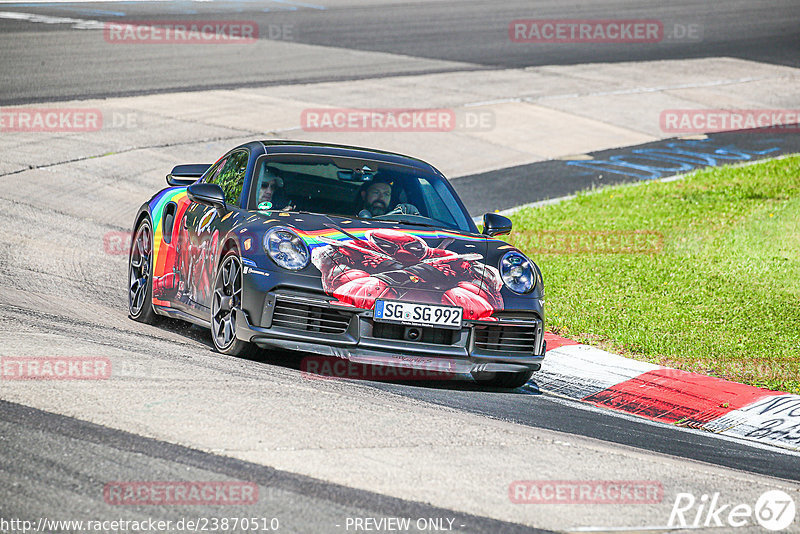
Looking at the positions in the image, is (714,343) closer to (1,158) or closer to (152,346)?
(152,346)

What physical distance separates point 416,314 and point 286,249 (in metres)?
0.90

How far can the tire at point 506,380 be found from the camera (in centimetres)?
738

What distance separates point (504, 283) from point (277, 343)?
1.50m

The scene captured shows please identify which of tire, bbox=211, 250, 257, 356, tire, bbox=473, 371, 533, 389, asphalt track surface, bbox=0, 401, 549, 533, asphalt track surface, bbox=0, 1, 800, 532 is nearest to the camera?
asphalt track surface, bbox=0, 401, 549, 533

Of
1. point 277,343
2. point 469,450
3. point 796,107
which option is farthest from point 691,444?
point 796,107

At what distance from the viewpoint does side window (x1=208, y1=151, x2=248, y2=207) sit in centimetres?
789

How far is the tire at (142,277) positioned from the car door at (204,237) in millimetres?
589

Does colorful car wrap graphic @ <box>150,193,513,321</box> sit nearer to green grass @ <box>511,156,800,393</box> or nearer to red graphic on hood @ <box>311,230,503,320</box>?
red graphic on hood @ <box>311,230,503,320</box>

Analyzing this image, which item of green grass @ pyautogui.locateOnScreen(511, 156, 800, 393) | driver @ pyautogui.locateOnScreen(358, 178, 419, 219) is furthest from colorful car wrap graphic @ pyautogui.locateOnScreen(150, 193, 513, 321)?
green grass @ pyautogui.locateOnScreen(511, 156, 800, 393)

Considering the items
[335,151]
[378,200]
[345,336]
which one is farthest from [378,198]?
[345,336]

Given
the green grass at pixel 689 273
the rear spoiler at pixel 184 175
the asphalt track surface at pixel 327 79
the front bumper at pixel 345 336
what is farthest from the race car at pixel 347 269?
the green grass at pixel 689 273

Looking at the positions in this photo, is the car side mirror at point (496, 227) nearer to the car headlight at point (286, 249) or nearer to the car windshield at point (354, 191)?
the car windshield at point (354, 191)

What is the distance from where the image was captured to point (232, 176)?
26.9ft

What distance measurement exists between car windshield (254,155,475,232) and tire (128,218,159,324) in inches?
52.3
